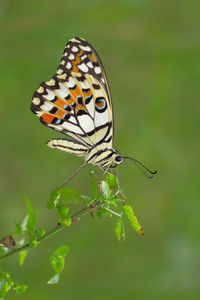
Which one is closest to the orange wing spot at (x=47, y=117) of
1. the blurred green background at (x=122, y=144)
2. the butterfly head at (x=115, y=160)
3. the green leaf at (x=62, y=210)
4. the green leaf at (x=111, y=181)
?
the butterfly head at (x=115, y=160)

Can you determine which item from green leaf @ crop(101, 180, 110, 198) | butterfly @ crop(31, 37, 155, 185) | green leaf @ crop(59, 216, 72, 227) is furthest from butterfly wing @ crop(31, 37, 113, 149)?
green leaf @ crop(59, 216, 72, 227)

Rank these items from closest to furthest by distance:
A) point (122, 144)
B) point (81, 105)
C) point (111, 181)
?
point (111, 181) → point (81, 105) → point (122, 144)

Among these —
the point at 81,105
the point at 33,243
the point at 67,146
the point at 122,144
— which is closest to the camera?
the point at 33,243

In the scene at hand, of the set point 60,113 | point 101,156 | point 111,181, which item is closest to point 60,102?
point 60,113

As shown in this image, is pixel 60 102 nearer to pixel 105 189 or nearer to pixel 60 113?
pixel 60 113

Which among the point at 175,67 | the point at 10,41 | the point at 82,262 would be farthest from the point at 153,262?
the point at 10,41

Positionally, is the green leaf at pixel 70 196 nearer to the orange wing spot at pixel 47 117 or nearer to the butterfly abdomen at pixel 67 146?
the butterfly abdomen at pixel 67 146

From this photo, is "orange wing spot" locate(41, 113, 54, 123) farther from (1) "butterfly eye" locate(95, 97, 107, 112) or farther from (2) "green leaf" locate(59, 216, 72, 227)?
(2) "green leaf" locate(59, 216, 72, 227)

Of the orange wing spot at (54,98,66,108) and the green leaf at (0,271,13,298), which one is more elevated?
the orange wing spot at (54,98,66,108)
